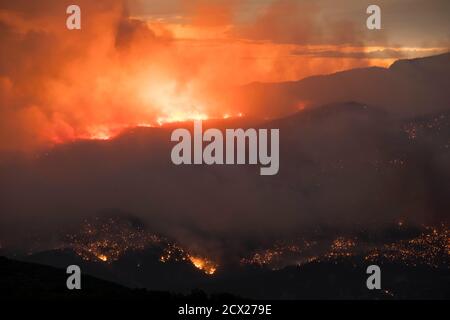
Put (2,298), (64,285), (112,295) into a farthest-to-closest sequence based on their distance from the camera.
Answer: (64,285) < (112,295) < (2,298)
